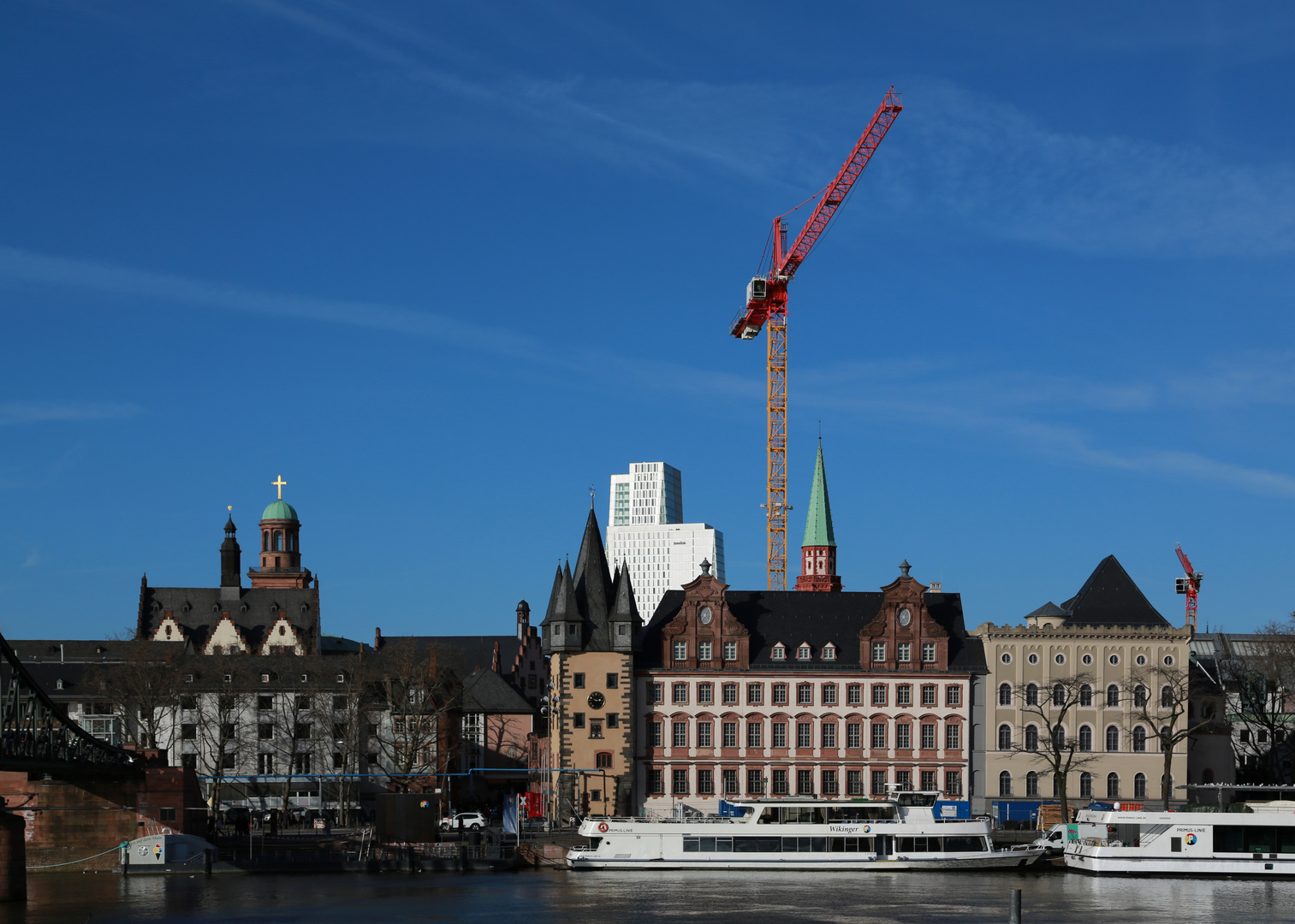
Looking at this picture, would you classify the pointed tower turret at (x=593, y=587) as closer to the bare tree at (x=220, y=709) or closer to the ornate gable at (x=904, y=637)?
the ornate gable at (x=904, y=637)

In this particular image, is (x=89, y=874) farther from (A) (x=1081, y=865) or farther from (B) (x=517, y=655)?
(B) (x=517, y=655)

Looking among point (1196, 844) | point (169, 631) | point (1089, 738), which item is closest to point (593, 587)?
point (1089, 738)

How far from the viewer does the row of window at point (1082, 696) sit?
374 feet

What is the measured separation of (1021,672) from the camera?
116m

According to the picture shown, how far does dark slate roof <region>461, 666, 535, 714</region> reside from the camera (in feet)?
482

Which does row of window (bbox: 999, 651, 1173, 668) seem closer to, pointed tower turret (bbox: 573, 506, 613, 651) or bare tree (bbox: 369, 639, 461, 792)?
pointed tower turret (bbox: 573, 506, 613, 651)

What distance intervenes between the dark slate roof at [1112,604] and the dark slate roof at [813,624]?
7986 millimetres

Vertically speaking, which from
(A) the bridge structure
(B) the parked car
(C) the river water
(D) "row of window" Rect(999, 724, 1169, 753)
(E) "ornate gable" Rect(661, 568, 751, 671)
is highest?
(E) "ornate gable" Rect(661, 568, 751, 671)

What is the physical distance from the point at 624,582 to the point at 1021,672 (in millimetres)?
28745

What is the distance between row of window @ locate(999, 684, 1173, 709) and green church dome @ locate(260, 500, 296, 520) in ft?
340

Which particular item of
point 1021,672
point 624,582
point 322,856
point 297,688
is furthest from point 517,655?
point 322,856

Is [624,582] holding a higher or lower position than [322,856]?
higher

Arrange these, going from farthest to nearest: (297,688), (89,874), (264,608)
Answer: (264,608), (297,688), (89,874)

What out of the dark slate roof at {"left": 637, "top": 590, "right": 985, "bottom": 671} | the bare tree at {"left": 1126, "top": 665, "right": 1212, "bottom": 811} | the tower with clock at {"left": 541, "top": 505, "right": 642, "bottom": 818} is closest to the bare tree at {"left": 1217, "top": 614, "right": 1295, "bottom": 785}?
the bare tree at {"left": 1126, "top": 665, "right": 1212, "bottom": 811}
